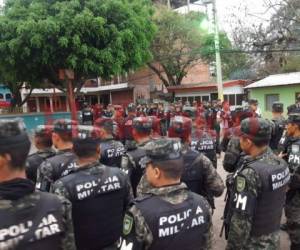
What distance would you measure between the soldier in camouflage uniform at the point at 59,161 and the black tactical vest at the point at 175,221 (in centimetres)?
144

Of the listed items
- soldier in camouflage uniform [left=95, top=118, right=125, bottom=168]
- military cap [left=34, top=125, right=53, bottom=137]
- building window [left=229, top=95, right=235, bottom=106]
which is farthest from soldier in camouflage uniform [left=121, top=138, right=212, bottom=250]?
A: building window [left=229, top=95, right=235, bottom=106]

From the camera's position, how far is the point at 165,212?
218cm

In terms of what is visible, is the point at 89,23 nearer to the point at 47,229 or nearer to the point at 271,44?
the point at 271,44

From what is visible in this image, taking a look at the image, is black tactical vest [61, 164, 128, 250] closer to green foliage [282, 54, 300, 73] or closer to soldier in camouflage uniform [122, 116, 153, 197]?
soldier in camouflage uniform [122, 116, 153, 197]

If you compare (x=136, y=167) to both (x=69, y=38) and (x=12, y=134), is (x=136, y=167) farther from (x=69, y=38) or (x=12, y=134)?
(x=69, y=38)

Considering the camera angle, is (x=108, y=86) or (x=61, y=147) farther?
(x=108, y=86)

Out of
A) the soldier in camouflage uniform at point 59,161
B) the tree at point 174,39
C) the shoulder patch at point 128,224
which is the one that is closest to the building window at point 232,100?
the tree at point 174,39

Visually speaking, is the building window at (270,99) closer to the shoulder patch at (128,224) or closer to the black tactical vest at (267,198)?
the black tactical vest at (267,198)

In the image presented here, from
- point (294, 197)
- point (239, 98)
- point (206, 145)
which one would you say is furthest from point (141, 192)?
point (239, 98)

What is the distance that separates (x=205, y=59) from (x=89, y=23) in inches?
537

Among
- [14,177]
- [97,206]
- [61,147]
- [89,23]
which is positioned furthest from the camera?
[89,23]

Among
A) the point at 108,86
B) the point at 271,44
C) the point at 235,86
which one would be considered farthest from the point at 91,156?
the point at 108,86

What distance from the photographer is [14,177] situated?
2023 mm

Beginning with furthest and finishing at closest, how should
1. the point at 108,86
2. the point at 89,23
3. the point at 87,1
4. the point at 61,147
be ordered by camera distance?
1. the point at 108,86
2. the point at 87,1
3. the point at 89,23
4. the point at 61,147
